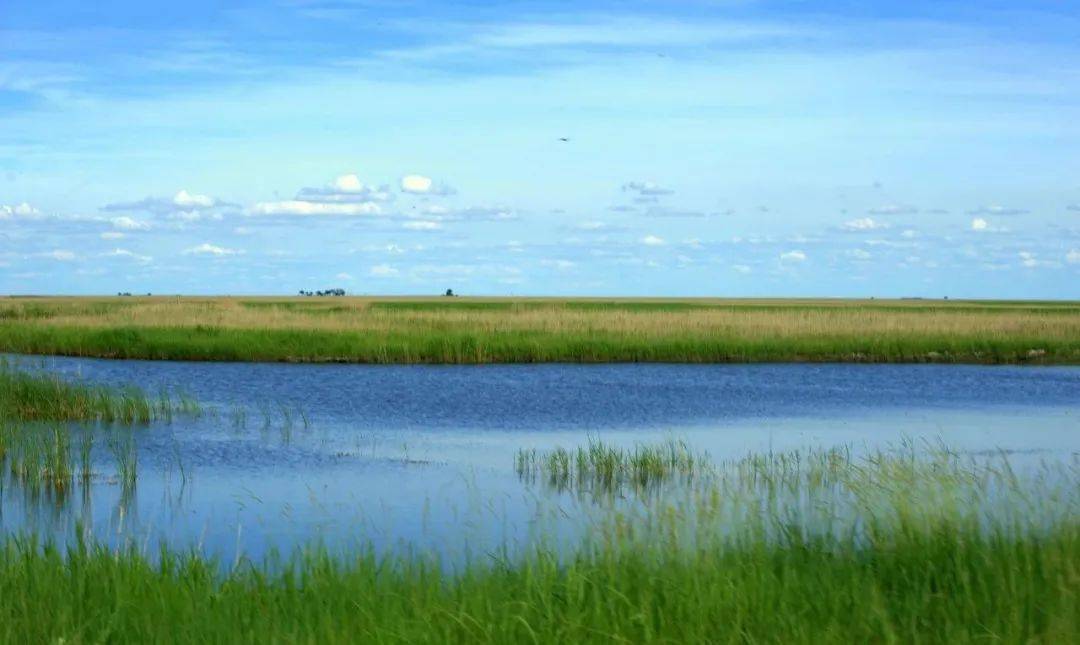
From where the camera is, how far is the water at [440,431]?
1134 centimetres

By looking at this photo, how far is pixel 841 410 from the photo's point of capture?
74.5 feet

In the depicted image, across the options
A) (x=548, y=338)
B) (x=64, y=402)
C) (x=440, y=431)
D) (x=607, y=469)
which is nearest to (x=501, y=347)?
(x=548, y=338)

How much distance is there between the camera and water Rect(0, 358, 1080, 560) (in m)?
11.3

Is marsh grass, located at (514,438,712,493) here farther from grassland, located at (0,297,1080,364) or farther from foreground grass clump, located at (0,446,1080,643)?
grassland, located at (0,297,1080,364)

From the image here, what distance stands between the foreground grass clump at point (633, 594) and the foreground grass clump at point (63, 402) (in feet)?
33.7

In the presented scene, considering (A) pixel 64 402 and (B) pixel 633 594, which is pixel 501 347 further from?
(B) pixel 633 594

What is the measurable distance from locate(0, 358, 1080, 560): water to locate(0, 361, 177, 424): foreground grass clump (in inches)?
26.4

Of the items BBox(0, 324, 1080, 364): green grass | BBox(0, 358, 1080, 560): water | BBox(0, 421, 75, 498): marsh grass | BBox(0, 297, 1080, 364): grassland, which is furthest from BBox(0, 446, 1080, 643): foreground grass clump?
BBox(0, 297, 1080, 364): grassland

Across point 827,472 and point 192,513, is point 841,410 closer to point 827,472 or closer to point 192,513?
point 827,472

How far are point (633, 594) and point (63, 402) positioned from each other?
13616mm

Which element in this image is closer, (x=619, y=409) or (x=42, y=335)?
(x=619, y=409)


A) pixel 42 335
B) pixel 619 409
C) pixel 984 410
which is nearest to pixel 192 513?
pixel 619 409

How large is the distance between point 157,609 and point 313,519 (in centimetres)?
472

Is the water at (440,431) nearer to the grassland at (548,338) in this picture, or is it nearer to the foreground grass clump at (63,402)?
the foreground grass clump at (63,402)
